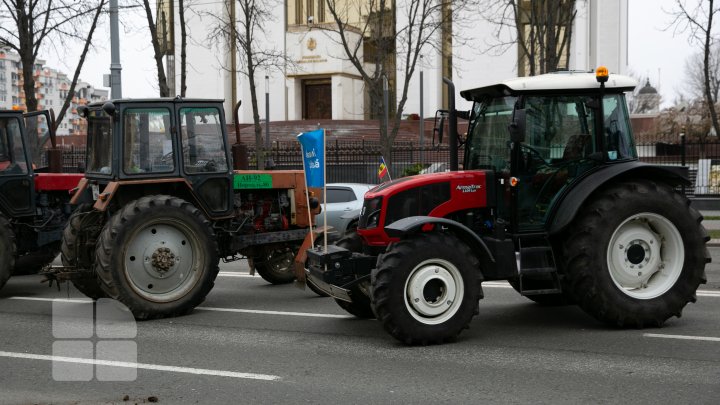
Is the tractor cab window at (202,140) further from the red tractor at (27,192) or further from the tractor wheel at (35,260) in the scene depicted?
the tractor wheel at (35,260)

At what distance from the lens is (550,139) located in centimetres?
927

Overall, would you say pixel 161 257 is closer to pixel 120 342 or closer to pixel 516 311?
pixel 120 342

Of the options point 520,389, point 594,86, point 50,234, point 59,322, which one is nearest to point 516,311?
point 594,86

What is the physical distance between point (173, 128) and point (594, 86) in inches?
206

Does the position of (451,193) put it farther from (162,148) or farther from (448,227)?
(162,148)

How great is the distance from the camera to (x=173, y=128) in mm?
11422

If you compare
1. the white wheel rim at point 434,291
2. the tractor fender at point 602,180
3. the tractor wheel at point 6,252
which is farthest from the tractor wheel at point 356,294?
the tractor wheel at point 6,252

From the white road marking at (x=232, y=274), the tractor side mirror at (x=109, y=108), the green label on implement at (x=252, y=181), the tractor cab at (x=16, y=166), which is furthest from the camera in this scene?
the white road marking at (x=232, y=274)

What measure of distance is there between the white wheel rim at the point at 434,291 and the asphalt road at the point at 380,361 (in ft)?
1.04

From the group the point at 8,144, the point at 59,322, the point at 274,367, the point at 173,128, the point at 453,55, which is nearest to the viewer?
the point at 274,367

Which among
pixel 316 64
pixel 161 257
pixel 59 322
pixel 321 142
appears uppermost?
pixel 316 64

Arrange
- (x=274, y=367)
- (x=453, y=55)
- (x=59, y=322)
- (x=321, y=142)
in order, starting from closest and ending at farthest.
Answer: (x=274, y=367) < (x=321, y=142) < (x=59, y=322) < (x=453, y=55)

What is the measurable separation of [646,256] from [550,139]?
5.09 feet

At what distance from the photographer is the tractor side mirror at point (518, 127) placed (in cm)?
862
